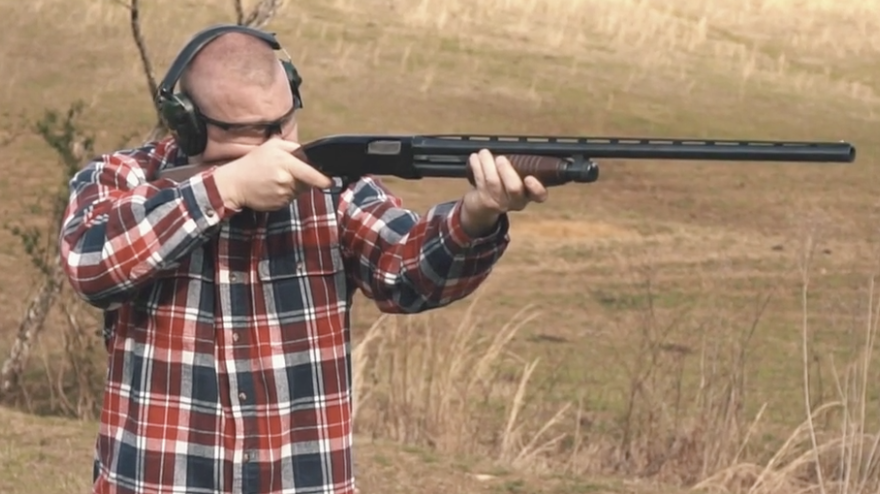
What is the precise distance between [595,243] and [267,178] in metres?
12.1

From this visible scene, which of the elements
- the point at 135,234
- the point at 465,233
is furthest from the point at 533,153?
the point at 135,234

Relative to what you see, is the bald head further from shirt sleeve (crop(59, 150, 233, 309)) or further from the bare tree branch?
the bare tree branch

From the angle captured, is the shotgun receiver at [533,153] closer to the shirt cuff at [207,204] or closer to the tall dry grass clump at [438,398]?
the shirt cuff at [207,204]

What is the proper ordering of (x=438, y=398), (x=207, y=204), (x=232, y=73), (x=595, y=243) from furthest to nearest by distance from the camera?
(x=595, y=243)
(x=438, y=398)
(x=232, y=73)
(x=207, y=204)

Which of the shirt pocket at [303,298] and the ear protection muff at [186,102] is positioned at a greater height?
the ear protection muff at [186,102]

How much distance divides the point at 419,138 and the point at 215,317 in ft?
1.63

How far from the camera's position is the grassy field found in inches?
244

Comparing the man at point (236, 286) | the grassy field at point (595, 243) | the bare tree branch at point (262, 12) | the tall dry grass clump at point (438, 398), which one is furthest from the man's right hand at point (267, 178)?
the bare tree branch at point (262, 12)

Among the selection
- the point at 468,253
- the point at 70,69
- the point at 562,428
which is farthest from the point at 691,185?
the point at 468,253

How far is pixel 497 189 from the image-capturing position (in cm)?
246

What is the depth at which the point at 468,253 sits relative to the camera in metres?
2.64

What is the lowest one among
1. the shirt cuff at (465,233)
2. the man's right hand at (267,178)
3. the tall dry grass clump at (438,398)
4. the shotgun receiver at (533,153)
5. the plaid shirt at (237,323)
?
the tall dry grass clump at (438,398)

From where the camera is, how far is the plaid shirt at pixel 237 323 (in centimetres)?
264

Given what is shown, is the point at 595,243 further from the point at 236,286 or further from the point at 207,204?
the point at 207,204
